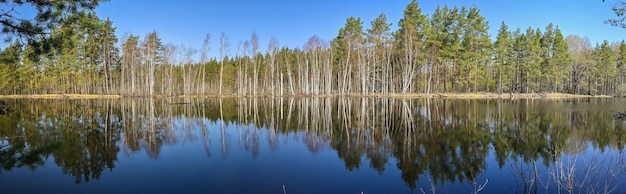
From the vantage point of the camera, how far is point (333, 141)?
12906mm

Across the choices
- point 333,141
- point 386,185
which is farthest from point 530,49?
point 386,185

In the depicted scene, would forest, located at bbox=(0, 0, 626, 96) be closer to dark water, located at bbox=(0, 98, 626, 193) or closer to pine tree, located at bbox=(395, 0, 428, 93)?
pine tree, located at bbox=(395, 0, 428, 93)

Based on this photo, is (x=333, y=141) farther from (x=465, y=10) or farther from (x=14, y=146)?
(x=465, y=10)

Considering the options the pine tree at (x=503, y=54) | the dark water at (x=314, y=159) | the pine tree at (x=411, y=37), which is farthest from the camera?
the pine tree at (x=503, y=54)

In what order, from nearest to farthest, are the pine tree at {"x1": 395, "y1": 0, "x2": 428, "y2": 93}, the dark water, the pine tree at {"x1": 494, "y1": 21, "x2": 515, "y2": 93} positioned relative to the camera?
the dark water
the pine tree at {"x1": 395, "y1": 0, "x2": 428, "y2": 93}
the pine tree at {"x1": 494, "y1": 21, "x2": 515, "y2": 93}

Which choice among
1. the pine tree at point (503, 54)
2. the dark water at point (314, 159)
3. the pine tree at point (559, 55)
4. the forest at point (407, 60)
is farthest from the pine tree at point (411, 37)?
the dark water at point (314, 159)

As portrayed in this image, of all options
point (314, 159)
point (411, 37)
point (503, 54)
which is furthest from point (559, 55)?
point (314, 159)

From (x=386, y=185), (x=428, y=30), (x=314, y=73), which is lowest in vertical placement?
(x=386, y=185)

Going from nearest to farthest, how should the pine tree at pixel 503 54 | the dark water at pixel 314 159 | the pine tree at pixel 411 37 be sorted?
the dark water at pixel 314 159 < the pine tree at pixel 411 37 < the pine tree at pixel 503 54

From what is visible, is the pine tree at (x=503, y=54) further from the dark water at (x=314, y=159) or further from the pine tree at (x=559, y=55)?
the dark water at (x=314, y=159)

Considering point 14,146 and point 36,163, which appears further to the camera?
point 14,146

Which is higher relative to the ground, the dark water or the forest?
the forest

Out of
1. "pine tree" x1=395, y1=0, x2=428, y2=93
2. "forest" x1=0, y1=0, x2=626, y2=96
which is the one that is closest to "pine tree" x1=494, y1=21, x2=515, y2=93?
"forest" x1=0, y1=0, x2=626, y2=96

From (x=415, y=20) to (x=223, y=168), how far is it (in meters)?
46.7
